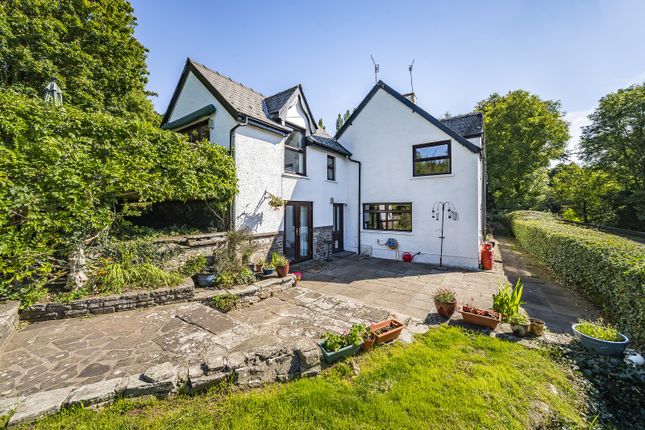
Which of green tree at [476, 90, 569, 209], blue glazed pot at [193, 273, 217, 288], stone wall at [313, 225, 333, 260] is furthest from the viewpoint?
green tree at [476, 90, 569, 209]

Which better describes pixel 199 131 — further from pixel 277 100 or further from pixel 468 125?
pixel 468 125

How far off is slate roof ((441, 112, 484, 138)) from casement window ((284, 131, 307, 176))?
27.5 ft

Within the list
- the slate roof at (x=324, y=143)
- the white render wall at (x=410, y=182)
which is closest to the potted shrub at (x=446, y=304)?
the white render wall at (x=410, y=182)

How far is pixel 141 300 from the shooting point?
538 centimetres

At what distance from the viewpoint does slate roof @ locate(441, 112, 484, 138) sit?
1218cm

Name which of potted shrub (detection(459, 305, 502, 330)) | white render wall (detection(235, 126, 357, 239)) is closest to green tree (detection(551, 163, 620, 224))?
white render wall (detection(235, 126, 357, 239))

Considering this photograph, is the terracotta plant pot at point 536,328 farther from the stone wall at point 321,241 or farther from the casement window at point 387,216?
the stone wall at point 321,241

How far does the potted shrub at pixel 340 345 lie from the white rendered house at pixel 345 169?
18.3ft

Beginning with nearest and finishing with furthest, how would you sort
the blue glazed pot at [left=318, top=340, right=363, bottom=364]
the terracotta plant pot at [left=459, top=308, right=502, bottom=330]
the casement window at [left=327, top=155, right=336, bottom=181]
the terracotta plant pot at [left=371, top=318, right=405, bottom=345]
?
1. the blue glazed pot at [left=318, top=340, right=363, bottom=364]
2. the terracotta plant pot at [left=371, top=318, right=405, bottom=345]
3. the terracotta plant pot at [left=459, top=308, right=502, bottom=330]
4. the casement window at [left=327, top=155, right=336, bottom=181]

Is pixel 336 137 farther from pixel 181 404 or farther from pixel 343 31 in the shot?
pixel 181 404

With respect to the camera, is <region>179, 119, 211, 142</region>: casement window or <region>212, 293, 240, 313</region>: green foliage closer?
<region>212, 293, 240, 313</region>: green foliage

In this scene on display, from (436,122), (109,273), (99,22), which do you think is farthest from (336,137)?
(99,22)

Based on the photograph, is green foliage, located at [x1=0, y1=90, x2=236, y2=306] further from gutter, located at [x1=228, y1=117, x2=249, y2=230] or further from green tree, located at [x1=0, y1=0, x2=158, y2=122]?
green tree, located at [x1=0, y1=0, x2=158, y2=122]

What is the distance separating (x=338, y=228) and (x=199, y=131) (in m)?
8.06
